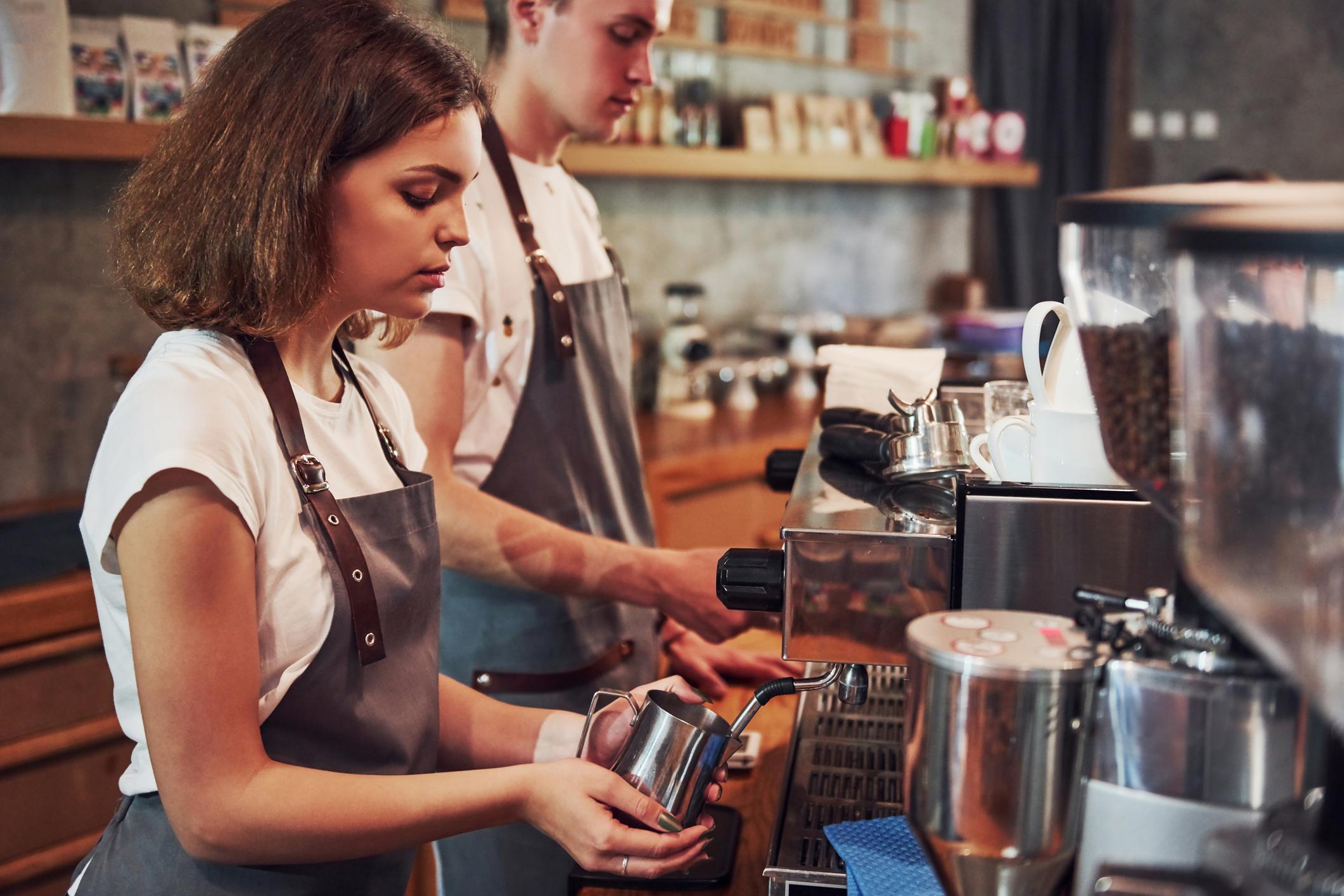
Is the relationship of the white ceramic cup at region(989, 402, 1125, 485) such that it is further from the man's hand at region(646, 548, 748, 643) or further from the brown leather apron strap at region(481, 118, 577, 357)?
the brown leather apron strap at region(481, 118, 577, 357)

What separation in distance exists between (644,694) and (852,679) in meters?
0.19

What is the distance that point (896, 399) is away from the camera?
4.09 feet

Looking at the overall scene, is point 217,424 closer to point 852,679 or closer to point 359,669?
point 359,669

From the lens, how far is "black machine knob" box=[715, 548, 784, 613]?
1.03m

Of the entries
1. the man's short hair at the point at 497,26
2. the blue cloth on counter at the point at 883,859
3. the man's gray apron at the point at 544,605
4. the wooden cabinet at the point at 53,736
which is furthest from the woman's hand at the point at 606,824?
the wooden cabinet at the point at 53,736

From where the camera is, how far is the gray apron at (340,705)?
109cm

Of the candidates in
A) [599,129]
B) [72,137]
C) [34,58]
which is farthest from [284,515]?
[34,58]

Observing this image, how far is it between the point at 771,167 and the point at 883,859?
315 centimetres

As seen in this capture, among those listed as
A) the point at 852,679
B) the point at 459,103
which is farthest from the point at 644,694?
the point at 459,103

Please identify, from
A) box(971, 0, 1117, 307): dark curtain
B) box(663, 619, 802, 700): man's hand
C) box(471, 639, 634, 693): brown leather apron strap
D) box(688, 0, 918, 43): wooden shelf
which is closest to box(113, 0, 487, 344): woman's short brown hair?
box(471, 639, 634, 693): brown leather apron strap

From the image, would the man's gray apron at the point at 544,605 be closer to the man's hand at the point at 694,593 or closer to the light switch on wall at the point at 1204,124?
the man's hand at the point at 694,593

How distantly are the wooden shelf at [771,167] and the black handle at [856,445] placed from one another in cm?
185

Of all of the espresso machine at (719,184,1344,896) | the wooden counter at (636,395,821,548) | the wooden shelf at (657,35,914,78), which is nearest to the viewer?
the espresso machine at (719,184,1344,896)

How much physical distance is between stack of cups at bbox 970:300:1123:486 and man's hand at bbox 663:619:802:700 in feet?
2.46
